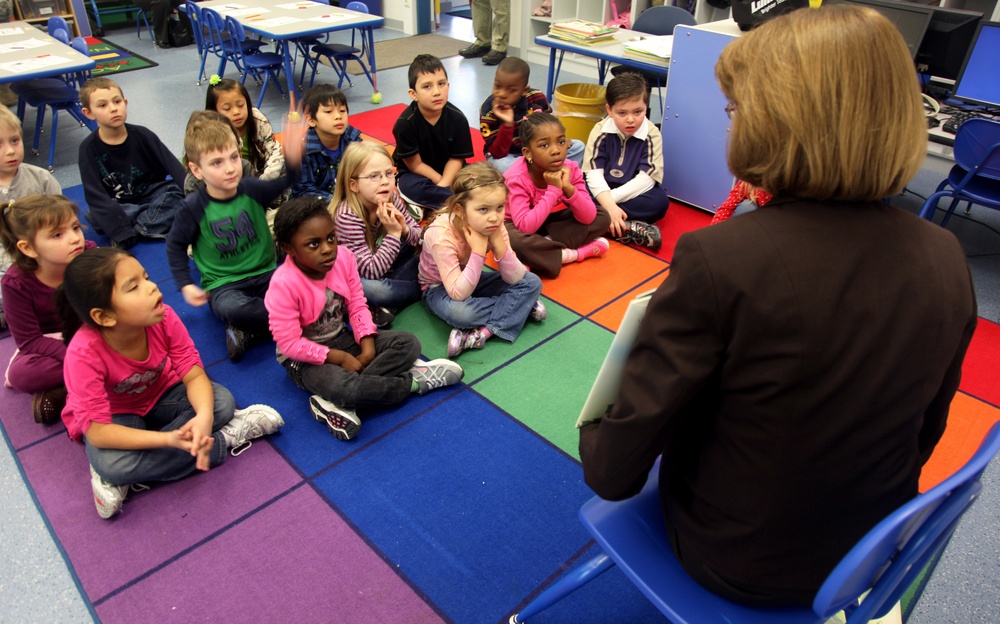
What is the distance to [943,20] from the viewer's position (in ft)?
11.4

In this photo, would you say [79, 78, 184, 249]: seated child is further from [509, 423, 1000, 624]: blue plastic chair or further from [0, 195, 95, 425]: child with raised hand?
[509, 423, 1000, 624]: blue plastic chair

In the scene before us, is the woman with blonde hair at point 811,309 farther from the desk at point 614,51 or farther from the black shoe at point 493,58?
the black shoe at point 493,58

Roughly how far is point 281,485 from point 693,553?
139cm

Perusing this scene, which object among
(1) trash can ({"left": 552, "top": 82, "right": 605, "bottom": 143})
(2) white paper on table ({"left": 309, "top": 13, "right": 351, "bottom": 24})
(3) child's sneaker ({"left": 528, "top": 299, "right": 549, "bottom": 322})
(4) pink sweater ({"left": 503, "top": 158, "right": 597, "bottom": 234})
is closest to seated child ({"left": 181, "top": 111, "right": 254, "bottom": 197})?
(4) pink sweater ({"left": 503, "top": 158, "right": 597, "bottom": 234})

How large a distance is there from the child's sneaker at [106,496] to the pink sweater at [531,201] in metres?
2.04

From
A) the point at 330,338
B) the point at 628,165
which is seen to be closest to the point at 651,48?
the point at 628,165

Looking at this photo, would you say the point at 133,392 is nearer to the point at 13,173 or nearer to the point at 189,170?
the point at 189,170

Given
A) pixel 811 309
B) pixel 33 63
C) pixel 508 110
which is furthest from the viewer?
pixel 33 63

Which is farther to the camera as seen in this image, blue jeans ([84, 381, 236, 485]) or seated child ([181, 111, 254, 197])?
seated child ([181, 111, 254, 197])

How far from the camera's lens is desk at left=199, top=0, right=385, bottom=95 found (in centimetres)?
508

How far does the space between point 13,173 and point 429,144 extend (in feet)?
6.50

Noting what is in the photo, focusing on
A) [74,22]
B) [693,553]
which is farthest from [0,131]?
[74,22]

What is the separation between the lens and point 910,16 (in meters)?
3.55

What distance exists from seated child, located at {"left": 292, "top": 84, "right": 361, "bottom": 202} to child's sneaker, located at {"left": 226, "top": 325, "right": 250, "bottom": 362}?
0.89 meters
